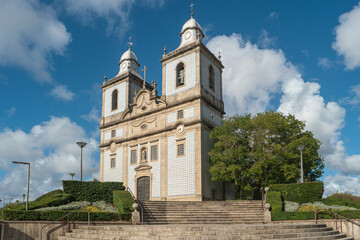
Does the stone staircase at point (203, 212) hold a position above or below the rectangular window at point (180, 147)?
below

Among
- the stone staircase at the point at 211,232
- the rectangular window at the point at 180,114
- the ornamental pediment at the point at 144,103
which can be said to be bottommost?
the stone staircase at the point at 211,232

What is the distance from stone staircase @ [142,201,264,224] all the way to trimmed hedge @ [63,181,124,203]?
6.94 m

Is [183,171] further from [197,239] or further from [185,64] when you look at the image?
[197,239]

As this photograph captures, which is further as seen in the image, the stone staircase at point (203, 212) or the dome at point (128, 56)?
the dome at point (128, 56)

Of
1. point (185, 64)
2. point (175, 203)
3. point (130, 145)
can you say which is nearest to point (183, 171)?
point (175, 203)

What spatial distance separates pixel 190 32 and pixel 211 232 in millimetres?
23168

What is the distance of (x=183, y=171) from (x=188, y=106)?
218 inches

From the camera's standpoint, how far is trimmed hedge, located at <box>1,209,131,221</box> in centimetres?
1580

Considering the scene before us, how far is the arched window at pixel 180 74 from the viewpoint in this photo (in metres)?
29.9

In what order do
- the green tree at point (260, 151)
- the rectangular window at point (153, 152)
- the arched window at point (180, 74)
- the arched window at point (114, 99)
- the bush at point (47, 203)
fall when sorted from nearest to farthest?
1. the bush at point (47, 203)
2. the green tree at point (260, 151)
3. the rectangular window at point (153, 152)
4. the arched window at point (180, 74)
5. the arched window at point (114, 99)

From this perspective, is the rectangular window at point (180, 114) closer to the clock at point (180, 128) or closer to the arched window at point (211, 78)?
the clock at point (180, 128)

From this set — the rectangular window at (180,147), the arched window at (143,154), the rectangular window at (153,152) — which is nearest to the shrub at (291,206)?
the rectangular window at (180,147)

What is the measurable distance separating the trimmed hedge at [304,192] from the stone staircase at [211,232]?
Result: 6160 millimetres

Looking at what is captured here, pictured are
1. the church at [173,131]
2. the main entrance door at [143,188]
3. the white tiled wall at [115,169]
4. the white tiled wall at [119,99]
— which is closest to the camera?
the church at [173,131]
